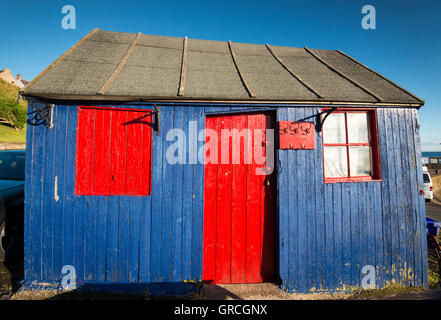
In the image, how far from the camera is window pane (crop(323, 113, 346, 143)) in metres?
3.44

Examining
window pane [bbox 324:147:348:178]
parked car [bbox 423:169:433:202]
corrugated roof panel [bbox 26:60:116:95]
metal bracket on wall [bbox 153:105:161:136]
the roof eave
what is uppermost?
corrugated roof panel [bbox 26:60:116:95]

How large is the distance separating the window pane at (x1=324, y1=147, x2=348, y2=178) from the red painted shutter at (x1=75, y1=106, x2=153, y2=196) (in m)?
3.38

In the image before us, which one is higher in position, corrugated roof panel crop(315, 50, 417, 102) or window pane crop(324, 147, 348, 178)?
corrugated roof panel crop(315, 50, 417, 102)

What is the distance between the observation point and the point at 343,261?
127 inches

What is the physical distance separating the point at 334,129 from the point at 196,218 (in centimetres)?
317

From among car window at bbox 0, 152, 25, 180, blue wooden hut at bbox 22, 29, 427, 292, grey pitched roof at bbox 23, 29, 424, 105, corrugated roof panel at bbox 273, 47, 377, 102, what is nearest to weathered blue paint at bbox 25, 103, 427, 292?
blue wooden hut at bbox 22, 29, 427, 292

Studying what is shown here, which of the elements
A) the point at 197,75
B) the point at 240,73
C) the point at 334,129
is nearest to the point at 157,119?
the point at 197,75

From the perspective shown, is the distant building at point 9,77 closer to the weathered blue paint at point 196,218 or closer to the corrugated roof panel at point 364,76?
the weathered blue paint at point 196,218

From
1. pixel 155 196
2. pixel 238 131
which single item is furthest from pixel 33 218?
pixel 238 131

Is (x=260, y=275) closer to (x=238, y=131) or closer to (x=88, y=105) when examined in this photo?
(x=238, y=131)

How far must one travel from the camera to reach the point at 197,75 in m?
3.60

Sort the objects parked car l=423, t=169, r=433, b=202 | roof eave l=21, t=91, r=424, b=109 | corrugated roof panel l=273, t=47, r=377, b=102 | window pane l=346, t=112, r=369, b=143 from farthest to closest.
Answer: parked car l=423, t=169, r=433, b=202 < window pane l=346, t=112, r=369, b=143 < corrugated roof panel l=273, t=47, r=377, b=102 < roof eave l=21, t=91, r=424, b=109

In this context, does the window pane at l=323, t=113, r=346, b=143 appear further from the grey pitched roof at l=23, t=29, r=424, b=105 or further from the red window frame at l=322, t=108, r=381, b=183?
the grey pitched roof at l=23, t=29, r=424, b=105

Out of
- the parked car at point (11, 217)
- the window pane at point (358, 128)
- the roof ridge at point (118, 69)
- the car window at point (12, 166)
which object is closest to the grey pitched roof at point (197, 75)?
the roof ridge at point (118, 69)
